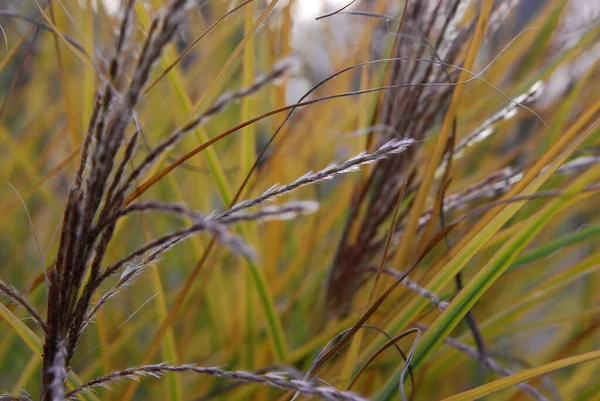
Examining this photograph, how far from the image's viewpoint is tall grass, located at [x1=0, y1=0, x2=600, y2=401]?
0.37 meters

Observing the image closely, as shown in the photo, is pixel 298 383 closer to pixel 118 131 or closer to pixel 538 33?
pixel 118 131

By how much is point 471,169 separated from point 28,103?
44.9 inches

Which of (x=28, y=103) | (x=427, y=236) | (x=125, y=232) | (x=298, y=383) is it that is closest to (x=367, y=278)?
(x=427, y=236)

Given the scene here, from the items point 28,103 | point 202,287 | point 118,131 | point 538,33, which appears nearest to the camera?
point 118,131

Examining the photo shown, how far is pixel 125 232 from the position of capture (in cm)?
113

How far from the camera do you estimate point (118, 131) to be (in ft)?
1.06

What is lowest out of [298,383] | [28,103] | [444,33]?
[298,383]

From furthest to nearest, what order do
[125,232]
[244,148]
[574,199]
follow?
[125,232] → [244,148] → [574,199]

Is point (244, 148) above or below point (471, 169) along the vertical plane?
above

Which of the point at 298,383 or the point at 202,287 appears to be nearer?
the point at 298,383

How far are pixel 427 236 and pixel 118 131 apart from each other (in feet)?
1.40

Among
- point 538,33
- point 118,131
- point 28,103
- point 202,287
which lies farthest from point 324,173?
point 28,103

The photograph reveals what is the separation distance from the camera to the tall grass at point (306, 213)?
0.37 m

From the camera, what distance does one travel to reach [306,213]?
0.35 metres
